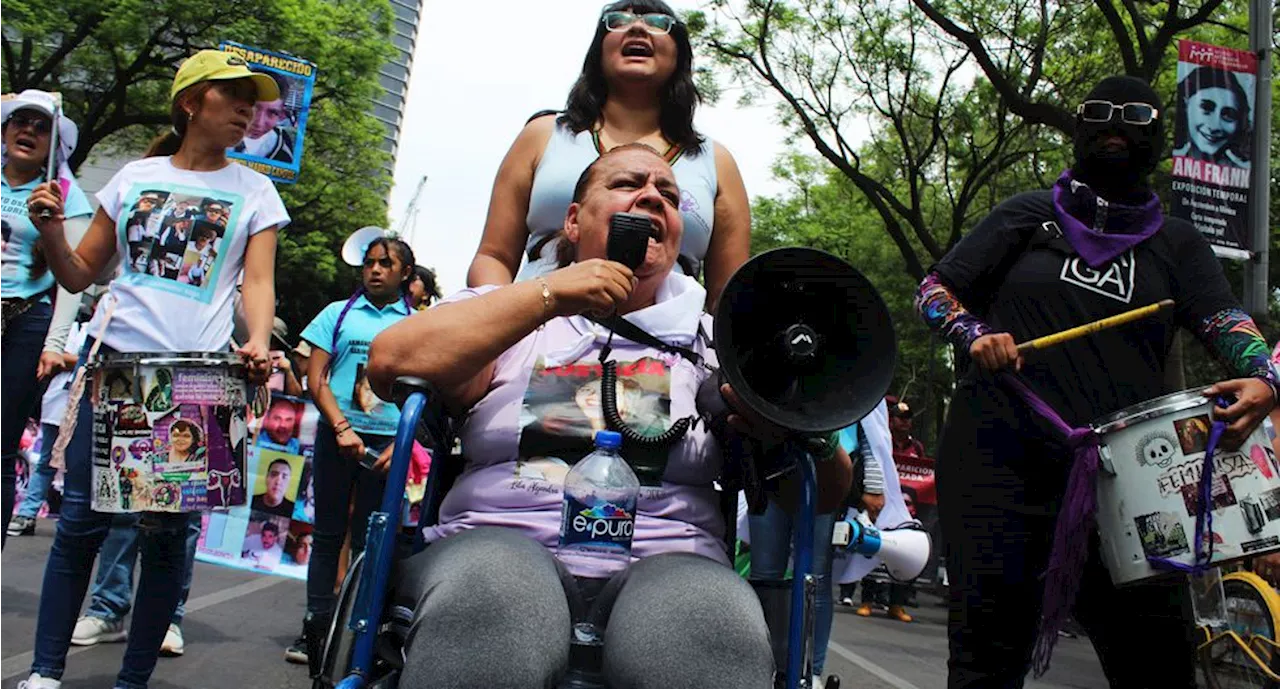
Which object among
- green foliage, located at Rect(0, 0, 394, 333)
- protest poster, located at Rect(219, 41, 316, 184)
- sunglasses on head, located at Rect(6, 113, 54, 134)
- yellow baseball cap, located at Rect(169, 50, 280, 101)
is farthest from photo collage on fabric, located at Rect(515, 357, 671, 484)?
green foliage, located at Rect(0, 0, 394, 333)

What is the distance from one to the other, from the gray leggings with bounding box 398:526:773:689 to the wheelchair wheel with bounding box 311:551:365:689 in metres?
0.16

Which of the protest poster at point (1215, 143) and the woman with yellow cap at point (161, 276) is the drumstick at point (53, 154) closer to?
the woman with yellow cap at point (161, 276)

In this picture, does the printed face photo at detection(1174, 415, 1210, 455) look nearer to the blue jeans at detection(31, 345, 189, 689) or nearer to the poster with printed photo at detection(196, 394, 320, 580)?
the blue jeans at detection(31, 345, 189, 689)

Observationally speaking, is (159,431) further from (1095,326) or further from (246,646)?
(1095,326)

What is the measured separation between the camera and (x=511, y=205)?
11.1 feet

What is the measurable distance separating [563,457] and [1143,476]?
4.96 ft

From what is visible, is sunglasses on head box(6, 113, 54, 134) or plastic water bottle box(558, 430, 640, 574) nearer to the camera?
plastic water bottle box(558, 430, 640, 574)

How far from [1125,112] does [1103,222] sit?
33cm

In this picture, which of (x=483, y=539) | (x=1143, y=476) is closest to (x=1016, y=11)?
(x=1143, y=476)

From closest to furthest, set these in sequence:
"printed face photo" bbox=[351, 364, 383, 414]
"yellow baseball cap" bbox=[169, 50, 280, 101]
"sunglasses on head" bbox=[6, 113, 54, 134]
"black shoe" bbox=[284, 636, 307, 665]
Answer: "yellow baseball cap" bbox=[169, 50, 280, 101] → "sunglasses on head" bbox=[6, 113, 54, 134] → "black shoe" bbox=[284, 636, 307, 665] → "printed face photo" bbox=[351, 364, 383, 414]

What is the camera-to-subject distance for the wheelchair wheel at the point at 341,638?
2152 mm

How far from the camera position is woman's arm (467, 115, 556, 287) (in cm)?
336

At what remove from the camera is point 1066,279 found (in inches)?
128

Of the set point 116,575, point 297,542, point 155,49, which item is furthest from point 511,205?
point 155,49
